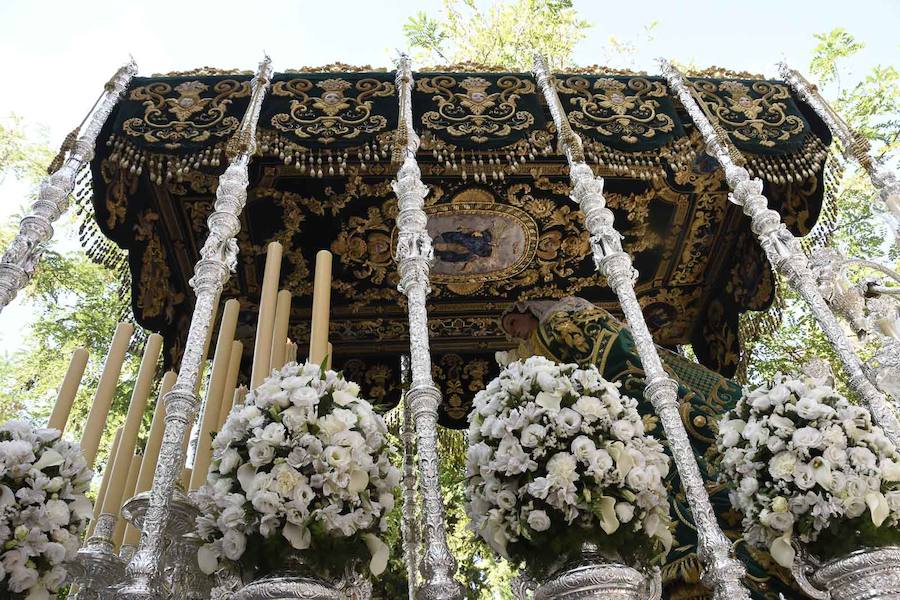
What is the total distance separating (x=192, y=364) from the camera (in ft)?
10.6

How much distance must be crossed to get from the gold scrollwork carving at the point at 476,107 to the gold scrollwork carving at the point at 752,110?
1464 mm

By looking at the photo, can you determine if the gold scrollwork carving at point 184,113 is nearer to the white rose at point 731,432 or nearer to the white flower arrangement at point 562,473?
the white flower arrangement at point 562,473

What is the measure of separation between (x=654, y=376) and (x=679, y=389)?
125 centimetres

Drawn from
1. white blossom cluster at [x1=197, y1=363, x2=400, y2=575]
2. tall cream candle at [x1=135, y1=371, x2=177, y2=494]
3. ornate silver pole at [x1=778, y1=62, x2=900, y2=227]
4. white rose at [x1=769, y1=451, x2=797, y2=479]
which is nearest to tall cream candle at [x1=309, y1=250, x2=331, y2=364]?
white blossom cluster at [x1=197, y1=363, x2=400, y2=575]

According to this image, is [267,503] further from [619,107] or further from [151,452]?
[619,107]

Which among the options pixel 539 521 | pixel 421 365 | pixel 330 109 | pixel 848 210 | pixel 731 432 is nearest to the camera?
pixel 539 521

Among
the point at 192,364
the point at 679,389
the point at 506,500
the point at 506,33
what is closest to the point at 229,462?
the point at 192,364

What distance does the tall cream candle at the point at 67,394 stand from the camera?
3271mm

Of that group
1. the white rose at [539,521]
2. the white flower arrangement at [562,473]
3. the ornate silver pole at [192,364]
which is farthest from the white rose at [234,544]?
the white rose at [539,521]

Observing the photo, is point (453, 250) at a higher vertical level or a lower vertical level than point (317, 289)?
higher

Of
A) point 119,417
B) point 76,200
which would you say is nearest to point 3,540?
point 76,200

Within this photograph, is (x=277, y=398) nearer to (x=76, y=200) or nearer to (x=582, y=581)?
(x=582, y=581)

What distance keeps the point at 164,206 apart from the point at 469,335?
3418mm

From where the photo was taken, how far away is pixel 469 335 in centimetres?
766
